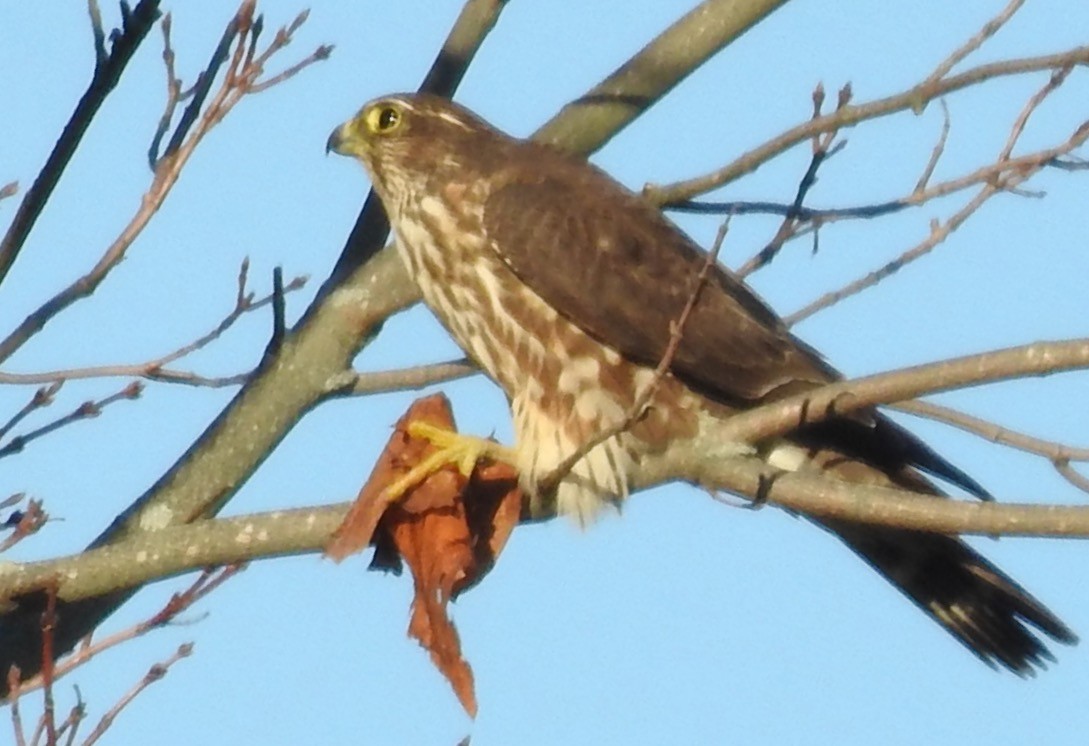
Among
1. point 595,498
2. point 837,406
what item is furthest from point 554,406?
point 837,406

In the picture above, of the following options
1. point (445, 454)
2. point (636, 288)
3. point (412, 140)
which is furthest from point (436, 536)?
point (412, 140)

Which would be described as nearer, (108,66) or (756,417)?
(108,66)

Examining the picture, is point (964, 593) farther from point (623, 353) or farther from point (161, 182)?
point (161, 182)

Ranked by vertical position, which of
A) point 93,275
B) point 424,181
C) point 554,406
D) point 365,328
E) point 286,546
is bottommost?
point 286,546

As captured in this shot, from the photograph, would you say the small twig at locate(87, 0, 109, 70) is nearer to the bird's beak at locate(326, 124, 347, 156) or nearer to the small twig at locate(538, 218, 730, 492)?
the small twig at locate(538, 218, 730, 492)

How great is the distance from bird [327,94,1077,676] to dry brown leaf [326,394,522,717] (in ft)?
0.98

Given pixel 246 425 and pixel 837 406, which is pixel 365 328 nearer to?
pixel 246 425

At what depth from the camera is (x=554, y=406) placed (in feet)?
15.3

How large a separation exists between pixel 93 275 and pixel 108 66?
0.44 metres

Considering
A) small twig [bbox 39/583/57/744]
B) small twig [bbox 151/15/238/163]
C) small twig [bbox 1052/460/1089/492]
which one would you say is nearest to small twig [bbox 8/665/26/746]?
small twig [bbox 39/583/57/744]

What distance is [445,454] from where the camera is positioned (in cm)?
403

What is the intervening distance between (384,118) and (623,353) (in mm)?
1189

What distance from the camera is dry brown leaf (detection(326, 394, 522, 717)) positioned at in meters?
3.84

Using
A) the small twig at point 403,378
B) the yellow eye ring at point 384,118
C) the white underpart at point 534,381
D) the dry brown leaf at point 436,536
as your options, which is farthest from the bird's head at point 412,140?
the dry brown leaf at point 436,536
